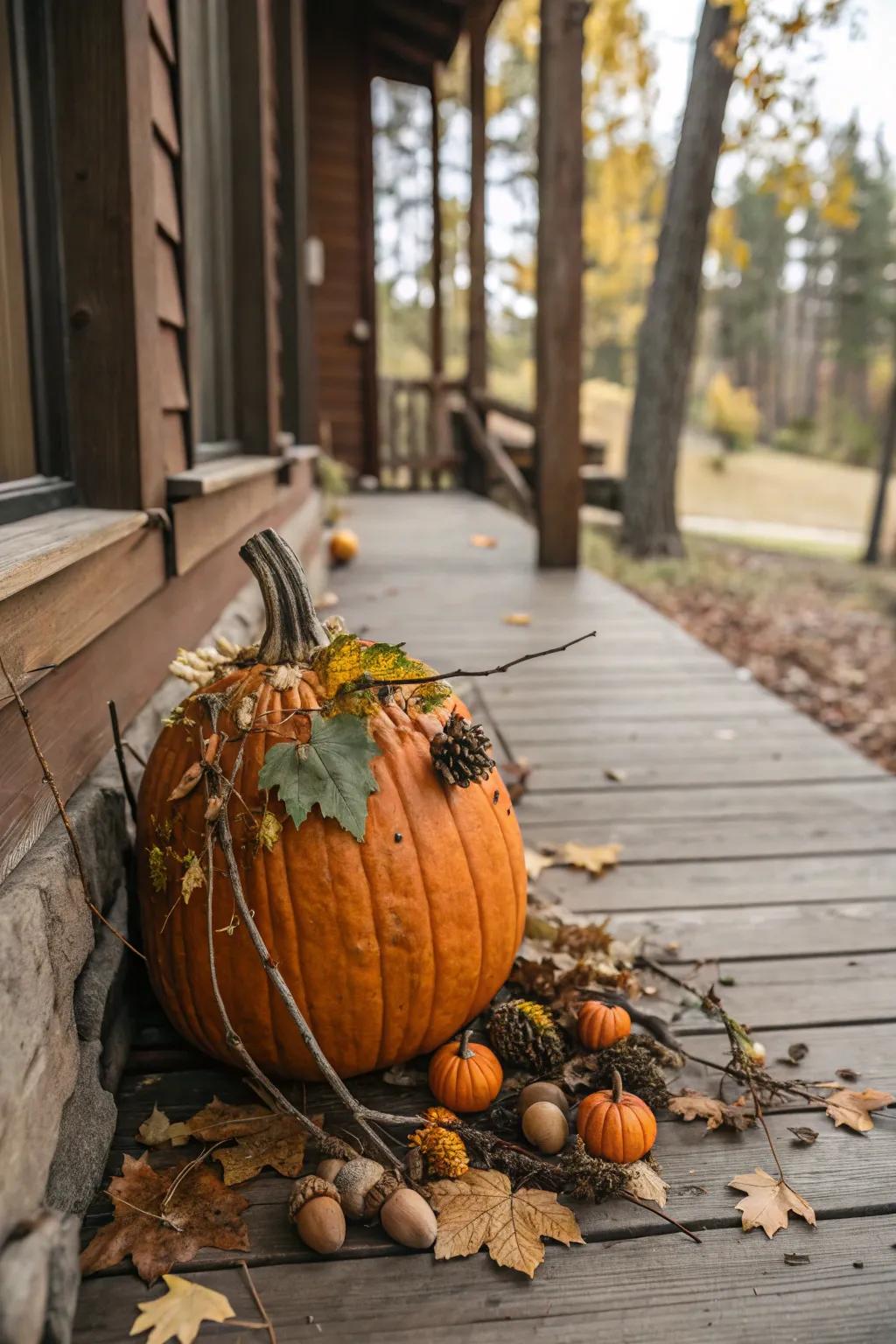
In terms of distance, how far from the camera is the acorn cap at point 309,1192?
122 cm

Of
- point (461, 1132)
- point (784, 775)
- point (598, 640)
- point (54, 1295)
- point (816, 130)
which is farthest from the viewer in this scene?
point (816, 130)

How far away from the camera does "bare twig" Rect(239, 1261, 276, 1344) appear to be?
1.08 m

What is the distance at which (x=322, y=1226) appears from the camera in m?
1.18

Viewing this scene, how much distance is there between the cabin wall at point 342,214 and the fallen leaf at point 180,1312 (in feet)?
28.4

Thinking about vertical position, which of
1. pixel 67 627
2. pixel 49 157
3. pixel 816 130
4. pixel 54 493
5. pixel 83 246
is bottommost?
pixel 67 627

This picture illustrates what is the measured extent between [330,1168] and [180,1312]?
24cm

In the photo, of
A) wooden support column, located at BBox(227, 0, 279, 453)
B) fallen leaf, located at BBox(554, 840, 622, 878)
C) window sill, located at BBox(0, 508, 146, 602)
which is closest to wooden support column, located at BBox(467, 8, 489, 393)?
wooden support column, located at BBox(227, 0, 279, 453)

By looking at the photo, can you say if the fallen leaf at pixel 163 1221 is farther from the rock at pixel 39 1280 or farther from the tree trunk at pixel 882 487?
the tree trunk at pixel 882 487

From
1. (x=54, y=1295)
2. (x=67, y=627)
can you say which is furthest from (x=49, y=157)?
(x=54, y=1295)

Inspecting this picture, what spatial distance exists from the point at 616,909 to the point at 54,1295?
138cm

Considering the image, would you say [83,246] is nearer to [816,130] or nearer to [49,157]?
[49,157]

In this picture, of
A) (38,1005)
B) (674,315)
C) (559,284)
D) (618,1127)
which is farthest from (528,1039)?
(674,315)

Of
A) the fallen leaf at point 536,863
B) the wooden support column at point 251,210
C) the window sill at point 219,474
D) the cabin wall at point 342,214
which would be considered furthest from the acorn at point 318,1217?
the cabin wall at point 342,214

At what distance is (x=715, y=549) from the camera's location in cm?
1212
